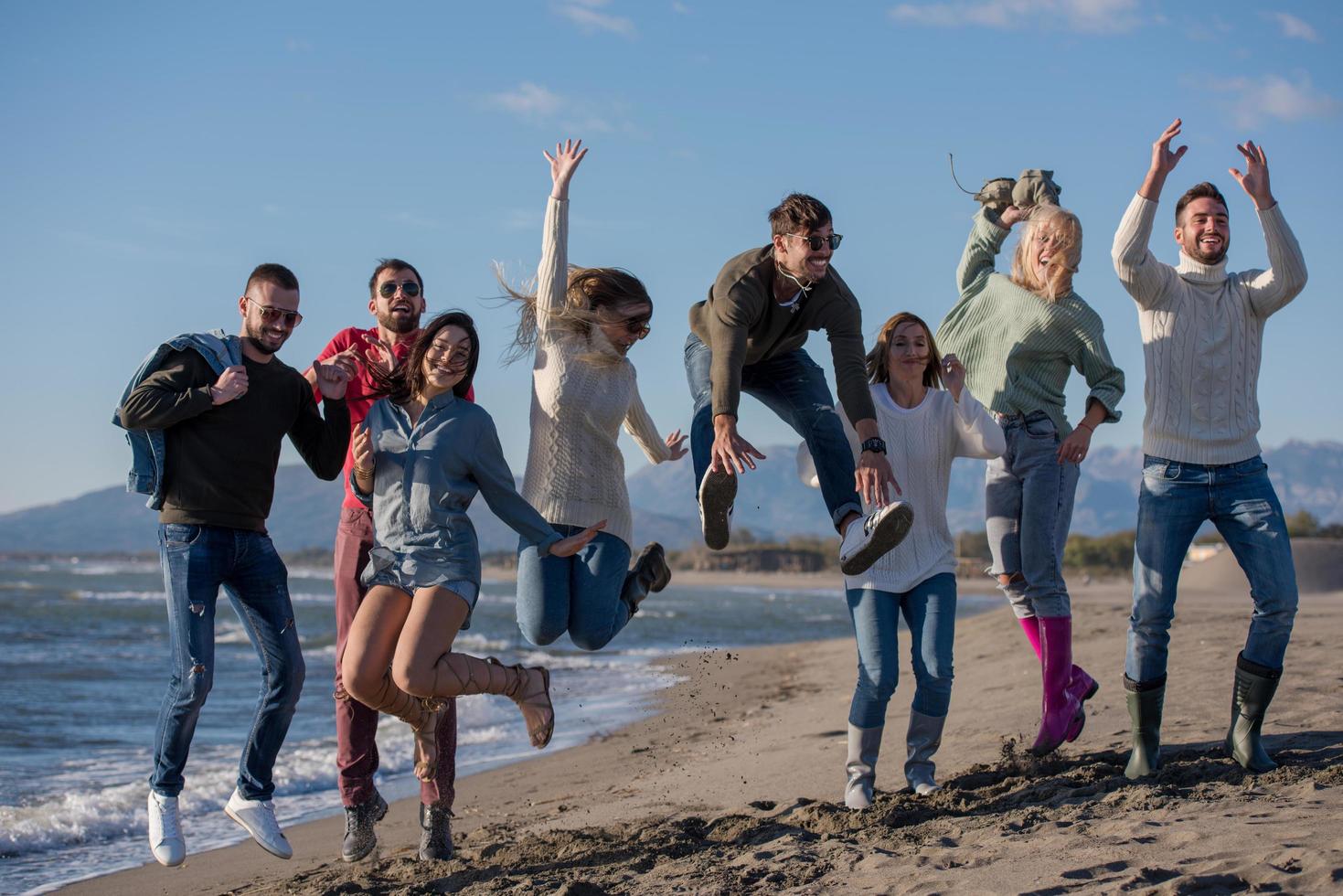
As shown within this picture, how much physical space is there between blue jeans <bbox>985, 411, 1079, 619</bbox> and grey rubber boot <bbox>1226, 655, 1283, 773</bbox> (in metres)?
0.78

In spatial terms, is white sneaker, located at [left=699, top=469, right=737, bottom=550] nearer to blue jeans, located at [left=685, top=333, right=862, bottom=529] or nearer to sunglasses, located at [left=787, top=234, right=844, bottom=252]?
blue jeans, located at [left=685, top=333, right=862, bottom=529]

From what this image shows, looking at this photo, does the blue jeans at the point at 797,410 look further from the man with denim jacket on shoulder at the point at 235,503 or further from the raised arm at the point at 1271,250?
the raised arm at the point at 1271,250

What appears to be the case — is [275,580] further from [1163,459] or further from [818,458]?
[1163,459]

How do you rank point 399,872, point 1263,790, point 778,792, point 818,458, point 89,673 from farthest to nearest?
point 89,673 → point 778,792 → point 818,458 → point 399,872 → point 1263,790

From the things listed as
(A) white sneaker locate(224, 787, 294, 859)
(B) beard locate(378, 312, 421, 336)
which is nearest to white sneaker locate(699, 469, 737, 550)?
(B) beard locate(378, 312, 421, 336)

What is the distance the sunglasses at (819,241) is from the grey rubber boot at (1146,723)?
7.45 ft

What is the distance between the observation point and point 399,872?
500 centimetres

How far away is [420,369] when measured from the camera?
4.80 m

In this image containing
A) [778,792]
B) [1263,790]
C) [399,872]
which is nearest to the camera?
[1263,790]

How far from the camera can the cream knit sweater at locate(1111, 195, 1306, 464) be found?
495cm

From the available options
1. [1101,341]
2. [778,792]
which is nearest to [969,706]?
[778,792]

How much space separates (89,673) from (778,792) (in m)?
15.8

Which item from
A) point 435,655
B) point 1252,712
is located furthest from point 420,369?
point 1252,712

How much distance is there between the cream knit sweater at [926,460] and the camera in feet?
16.4
